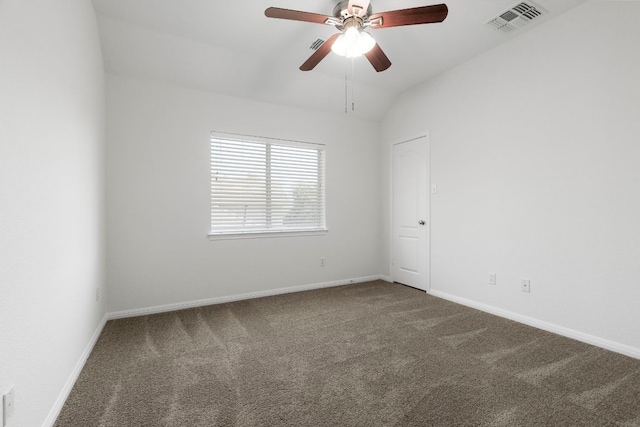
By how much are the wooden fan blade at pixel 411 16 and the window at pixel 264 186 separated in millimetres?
2238

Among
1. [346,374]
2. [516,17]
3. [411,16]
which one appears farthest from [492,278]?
[411,16]

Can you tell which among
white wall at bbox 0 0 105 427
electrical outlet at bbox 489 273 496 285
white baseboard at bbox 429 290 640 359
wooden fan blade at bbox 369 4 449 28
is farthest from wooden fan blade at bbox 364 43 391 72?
white baseboard at bbox 429 290 640 359

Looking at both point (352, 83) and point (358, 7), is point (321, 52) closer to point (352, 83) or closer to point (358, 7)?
point (358, 7)

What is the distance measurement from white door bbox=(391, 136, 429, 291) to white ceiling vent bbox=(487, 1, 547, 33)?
4.85ft

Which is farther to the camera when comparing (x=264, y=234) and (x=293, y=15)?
(x=264, y=234)

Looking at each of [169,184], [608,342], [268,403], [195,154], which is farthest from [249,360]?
[608,342]

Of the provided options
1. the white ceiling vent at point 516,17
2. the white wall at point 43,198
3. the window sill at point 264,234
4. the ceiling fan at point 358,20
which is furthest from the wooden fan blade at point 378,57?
the window sill at point 264,234

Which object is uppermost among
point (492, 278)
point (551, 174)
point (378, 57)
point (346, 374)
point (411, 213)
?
point (378, 57)

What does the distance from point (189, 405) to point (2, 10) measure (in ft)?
6.75

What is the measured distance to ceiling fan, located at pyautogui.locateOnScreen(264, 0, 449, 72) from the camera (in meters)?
2.02

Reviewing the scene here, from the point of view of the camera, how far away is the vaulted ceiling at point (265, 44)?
261 cm

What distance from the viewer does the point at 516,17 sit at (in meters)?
2.73

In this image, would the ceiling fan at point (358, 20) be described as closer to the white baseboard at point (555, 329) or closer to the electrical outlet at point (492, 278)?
the electrical outlet at point (492, 278)

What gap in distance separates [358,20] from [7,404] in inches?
115
